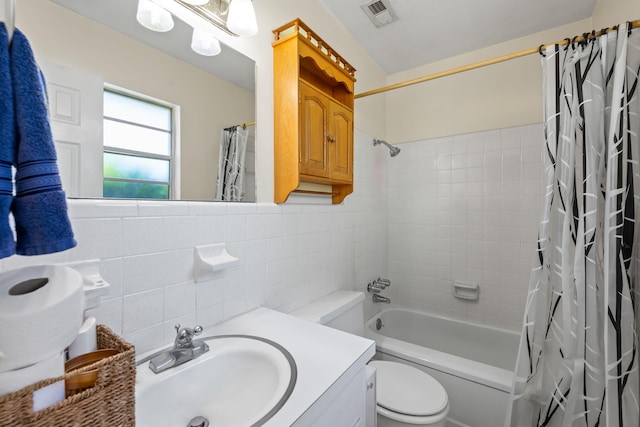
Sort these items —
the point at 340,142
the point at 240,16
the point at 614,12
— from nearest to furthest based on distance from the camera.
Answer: the point at 240,16 < the point at 614,12 < the point at 340,142

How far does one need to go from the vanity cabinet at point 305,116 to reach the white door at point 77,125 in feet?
2.28

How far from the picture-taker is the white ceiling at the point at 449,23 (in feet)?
5.65

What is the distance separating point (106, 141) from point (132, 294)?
45 centimetres

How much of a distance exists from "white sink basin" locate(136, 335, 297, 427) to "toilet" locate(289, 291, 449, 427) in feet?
1.62

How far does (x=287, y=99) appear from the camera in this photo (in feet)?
4.22

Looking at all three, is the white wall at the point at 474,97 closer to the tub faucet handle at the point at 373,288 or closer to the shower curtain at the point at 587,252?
the shower curtain at the point at 587,252

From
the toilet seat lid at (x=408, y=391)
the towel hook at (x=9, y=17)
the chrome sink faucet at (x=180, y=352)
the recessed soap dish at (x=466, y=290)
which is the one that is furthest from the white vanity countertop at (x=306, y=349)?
the recessed soap dish at (x=466, y=290)

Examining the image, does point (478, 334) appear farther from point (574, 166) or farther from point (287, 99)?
→ point (287, 99)

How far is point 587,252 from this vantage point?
43.6 inches

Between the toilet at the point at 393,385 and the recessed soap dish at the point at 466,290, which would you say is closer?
the toilet at the point at 393,385

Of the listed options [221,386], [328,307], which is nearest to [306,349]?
[221,386]

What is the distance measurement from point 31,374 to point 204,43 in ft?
3.60

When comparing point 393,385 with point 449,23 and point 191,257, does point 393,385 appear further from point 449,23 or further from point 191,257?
point 449,23

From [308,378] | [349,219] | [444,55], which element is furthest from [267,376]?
[444,55]
